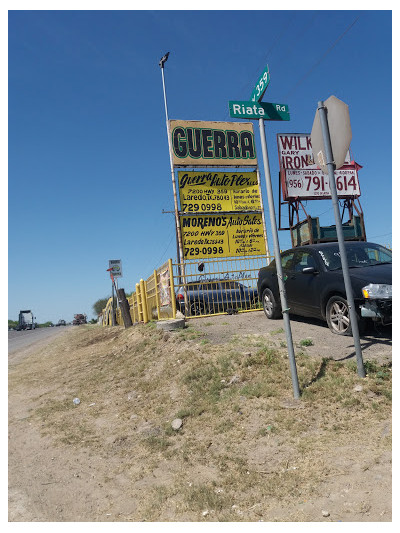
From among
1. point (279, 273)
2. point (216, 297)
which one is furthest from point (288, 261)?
point (279, 273)

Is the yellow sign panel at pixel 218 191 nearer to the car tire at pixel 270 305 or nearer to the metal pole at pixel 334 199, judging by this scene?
the car tire at pixel 270 305

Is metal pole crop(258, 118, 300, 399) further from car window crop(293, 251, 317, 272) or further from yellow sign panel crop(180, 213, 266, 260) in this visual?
yellow sign panel crop(180, 213, 266, 260)

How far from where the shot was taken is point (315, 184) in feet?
52.4

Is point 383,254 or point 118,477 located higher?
point 383,254

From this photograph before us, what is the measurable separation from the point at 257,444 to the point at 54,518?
1903 mm

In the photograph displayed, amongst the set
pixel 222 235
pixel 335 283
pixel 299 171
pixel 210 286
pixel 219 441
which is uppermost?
pixel 299 171

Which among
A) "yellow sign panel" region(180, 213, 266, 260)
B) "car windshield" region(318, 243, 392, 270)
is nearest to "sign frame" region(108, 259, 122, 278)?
"yellow sign panel" region(180, 213, 266, 260)

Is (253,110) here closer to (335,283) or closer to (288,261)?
(335,283)

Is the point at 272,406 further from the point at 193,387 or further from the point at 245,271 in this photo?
the point at 245,271

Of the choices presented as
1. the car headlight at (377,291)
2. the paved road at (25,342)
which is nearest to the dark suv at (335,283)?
the car headlight at (377,291)

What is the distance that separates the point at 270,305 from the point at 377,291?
328cm

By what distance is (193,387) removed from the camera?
5254 millimetres

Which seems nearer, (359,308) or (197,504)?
(197,504)

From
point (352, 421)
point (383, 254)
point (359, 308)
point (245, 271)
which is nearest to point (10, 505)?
point (352, 421)
